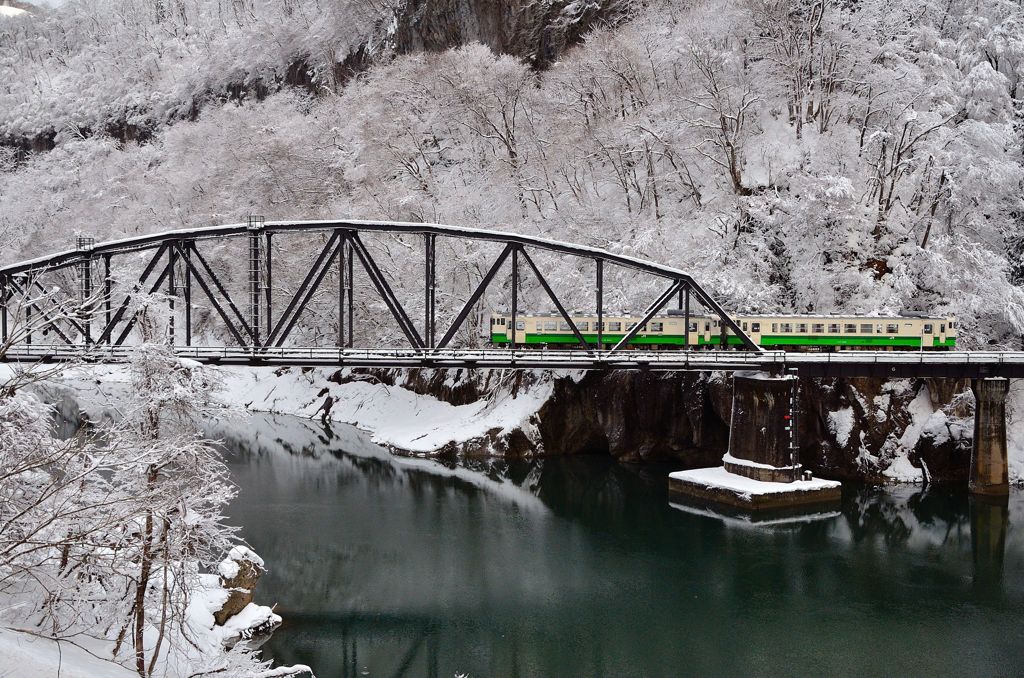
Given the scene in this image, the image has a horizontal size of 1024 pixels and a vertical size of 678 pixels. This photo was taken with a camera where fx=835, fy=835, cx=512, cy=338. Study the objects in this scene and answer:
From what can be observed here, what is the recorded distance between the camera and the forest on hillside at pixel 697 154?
49.6 meters

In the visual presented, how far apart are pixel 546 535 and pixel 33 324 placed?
27.6 meters

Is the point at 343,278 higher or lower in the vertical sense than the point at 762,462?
higher

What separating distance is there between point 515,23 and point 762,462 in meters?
58.6

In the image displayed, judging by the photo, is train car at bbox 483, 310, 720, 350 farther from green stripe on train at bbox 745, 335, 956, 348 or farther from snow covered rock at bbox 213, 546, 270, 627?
snow covered rock at bbox 213, 546, 270, 627

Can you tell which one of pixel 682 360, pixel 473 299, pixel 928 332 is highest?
pixel 473 299

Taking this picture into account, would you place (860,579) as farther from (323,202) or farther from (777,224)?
(323,202)

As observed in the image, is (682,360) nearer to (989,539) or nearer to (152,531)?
(989,539)

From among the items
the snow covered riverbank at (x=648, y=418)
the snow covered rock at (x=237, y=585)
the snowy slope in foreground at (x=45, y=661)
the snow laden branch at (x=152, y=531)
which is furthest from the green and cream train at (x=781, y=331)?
the snowy slope in foreground at (x=45, y=661)

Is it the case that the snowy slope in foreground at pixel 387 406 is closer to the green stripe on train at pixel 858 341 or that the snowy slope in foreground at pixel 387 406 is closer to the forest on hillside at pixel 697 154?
the forest on hillside at pixel 697 154

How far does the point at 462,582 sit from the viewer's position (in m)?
27.5

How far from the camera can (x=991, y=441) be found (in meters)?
39.6

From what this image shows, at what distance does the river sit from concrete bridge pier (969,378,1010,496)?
1.02 meters

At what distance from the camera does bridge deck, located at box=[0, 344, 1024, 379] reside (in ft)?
124

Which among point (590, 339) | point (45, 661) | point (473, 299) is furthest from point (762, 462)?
point (45, 661)
